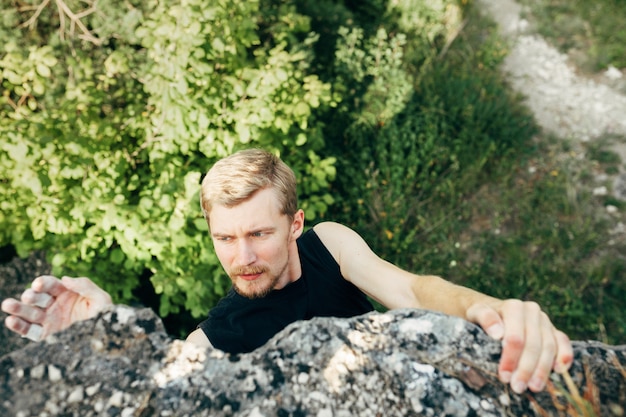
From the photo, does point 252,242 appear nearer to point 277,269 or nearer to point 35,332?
point 277,269

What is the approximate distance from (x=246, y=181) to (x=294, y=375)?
137 centimetres

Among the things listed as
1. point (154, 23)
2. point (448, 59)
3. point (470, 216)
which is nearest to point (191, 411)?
point (154, 23)

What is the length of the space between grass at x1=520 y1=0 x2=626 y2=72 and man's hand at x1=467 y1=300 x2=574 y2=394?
7.16 m

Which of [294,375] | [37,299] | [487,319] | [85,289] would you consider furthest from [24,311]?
[487,319]

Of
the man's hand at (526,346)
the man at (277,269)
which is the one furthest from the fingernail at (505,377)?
the man at (277,269)

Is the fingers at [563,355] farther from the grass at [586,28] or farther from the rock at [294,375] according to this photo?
the grass at [586,28]

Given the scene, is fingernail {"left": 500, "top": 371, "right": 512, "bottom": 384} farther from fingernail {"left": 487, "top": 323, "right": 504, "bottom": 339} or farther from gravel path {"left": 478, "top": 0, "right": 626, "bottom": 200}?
gravel path {"left": 478, "top": 0, "right": 626, "bottom": 200}

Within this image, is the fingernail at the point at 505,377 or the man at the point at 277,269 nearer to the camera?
the fingernail at the point at 505,377

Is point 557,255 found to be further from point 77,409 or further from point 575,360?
point 77,409

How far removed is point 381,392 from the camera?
47.3 inches

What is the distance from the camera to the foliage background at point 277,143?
316 centimetres

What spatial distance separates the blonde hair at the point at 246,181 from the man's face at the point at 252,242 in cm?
4

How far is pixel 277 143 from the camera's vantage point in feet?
12.4

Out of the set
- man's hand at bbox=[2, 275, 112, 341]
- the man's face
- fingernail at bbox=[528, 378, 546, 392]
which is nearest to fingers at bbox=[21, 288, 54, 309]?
man's hand at bbox=[2, 275, 112, 341]
